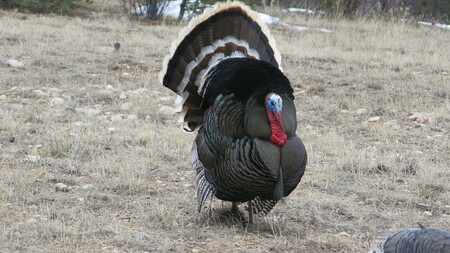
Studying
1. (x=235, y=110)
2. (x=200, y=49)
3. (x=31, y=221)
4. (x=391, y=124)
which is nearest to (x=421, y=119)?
(x=391, y=124)

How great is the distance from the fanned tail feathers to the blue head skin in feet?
3.81

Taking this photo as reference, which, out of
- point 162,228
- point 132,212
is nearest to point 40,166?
point 132,212

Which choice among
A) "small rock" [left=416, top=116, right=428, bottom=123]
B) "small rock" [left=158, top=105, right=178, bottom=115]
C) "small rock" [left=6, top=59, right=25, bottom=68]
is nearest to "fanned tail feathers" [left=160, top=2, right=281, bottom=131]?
"small rock" [left=158, top=105, right=178, bottom=115]

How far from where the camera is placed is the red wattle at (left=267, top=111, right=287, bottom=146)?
15.0ft

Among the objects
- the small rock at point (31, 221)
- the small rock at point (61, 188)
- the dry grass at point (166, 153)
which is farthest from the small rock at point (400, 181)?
the small rock at point (31, 221)

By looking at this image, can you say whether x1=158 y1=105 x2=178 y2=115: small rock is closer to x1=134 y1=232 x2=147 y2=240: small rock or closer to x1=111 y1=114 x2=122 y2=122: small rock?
x1=111 y1=114 x2=122 y2=122: small rock

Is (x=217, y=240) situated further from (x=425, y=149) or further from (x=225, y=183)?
(x=425, y=149)

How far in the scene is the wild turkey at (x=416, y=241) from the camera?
3.22 m

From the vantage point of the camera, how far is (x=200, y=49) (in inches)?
229

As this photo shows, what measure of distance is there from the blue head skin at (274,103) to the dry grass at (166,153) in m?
0.85

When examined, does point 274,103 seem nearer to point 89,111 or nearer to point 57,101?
point 89,111

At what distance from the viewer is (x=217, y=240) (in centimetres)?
478

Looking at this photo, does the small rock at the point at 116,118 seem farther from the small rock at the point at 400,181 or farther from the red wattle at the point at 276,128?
the red wattle at the point at 276,128

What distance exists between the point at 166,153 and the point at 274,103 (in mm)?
2159
